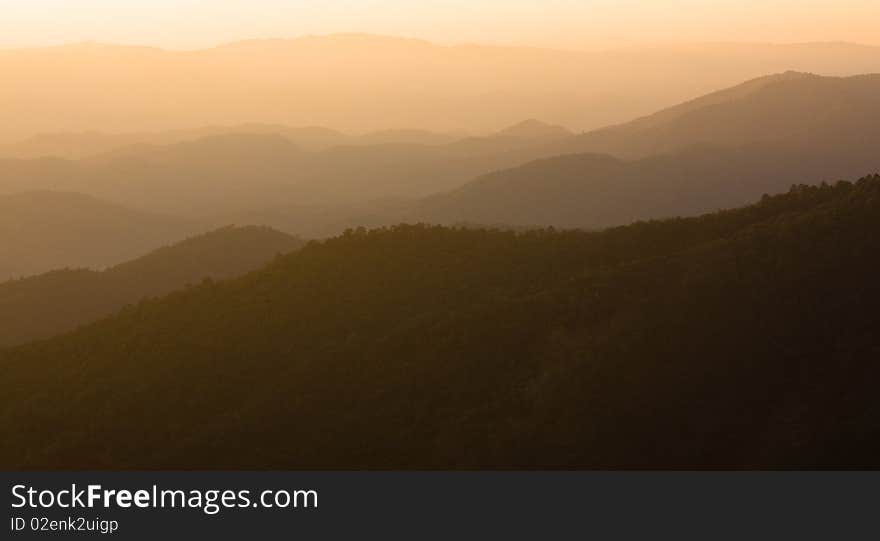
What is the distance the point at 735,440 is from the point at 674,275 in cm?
723

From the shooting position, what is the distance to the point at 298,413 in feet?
88.3

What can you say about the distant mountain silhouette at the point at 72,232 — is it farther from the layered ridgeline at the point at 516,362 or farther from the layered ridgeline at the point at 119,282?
the layered ridgeline at the point at 516,362

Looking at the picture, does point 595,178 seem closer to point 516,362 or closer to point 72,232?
point 72,232

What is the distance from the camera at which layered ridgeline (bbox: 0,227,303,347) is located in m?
53.9

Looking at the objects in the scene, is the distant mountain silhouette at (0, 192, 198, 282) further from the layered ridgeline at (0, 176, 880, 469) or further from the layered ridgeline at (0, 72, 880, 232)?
the layered ridgeline at (0, 176, 880, 469)

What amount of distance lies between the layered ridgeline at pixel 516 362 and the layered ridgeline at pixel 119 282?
18.0 metres

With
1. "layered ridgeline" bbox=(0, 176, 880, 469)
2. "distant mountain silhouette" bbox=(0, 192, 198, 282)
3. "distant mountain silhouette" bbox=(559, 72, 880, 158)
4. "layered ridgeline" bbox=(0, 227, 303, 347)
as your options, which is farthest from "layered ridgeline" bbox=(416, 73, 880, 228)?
"layered ridgeline" bbox=(0, 176, 880, 469)

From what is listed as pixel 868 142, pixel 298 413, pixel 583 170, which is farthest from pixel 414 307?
pixel 868 142

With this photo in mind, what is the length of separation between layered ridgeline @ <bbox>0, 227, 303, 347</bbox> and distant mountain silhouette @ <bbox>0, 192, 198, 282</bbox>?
49139 mm

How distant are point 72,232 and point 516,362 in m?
107

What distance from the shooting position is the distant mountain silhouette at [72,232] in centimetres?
11494

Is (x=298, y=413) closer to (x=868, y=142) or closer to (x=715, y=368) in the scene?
(x=715, y=368)

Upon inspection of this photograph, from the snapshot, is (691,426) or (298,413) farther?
(298,413)

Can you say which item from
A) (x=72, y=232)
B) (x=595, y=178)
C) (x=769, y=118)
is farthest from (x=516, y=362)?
(x=769, y=118)
